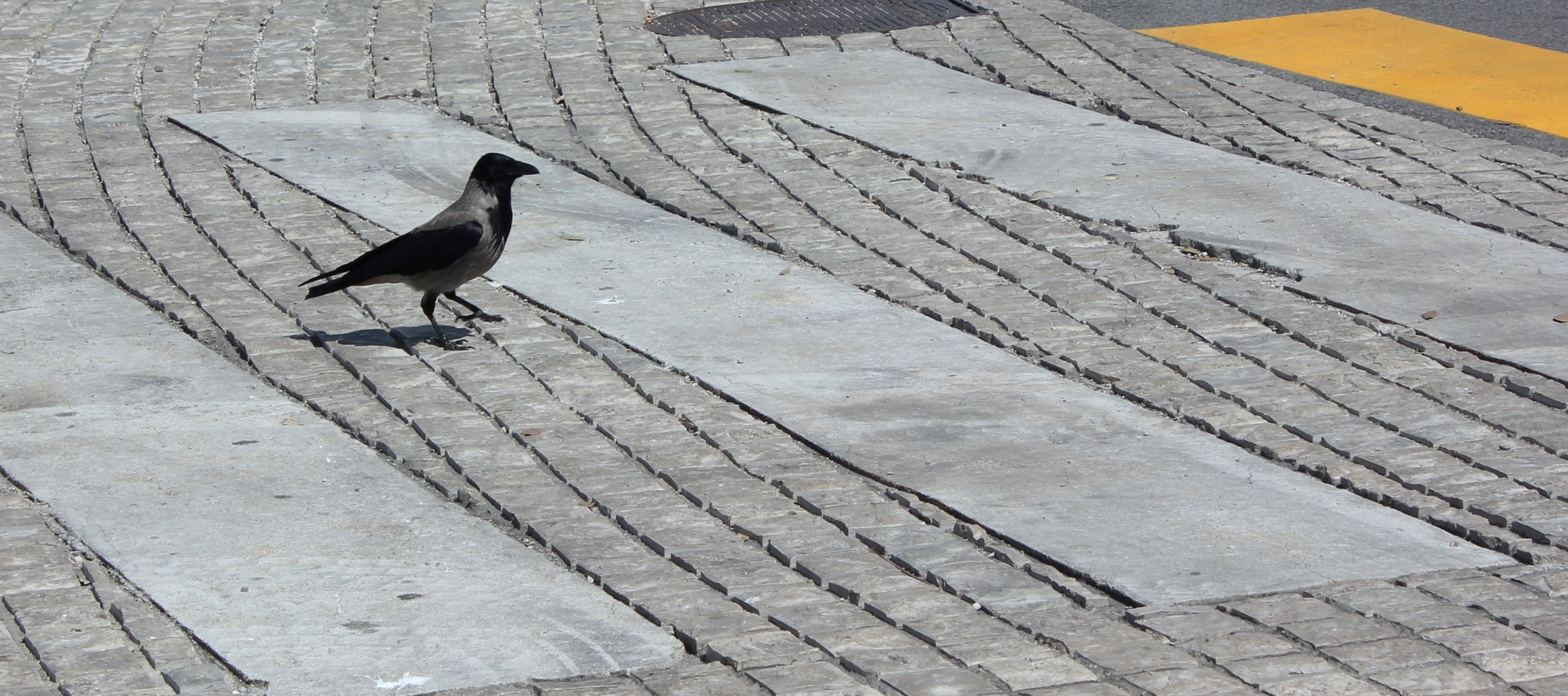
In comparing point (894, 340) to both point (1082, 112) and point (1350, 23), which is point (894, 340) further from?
point (1350, 23)

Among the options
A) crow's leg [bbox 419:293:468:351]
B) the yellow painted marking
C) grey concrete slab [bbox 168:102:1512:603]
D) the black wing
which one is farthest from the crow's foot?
the yellow painted marking

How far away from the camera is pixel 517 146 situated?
9.70m

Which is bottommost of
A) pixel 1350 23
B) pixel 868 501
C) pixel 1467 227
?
pixel 868 501

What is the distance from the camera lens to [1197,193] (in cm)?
879

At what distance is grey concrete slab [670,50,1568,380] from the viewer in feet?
24.1

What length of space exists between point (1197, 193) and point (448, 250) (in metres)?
3.83

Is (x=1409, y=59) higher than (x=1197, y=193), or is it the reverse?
(x=1409, y=59)

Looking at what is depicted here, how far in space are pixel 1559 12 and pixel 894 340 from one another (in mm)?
8099

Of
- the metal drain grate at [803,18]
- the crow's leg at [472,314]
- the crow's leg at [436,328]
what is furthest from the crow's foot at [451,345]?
the metal drain grate at [803,18]

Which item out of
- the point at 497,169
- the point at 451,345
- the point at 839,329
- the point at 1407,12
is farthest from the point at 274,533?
the point at 1407,12

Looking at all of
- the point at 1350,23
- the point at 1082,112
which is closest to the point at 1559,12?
the point at 1350,23

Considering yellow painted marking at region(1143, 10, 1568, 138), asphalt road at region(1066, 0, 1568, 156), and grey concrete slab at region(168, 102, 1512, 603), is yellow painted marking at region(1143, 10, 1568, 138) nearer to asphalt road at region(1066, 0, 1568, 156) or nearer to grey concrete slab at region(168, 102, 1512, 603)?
asphalt road at region(1066, 0, 1568, 156)

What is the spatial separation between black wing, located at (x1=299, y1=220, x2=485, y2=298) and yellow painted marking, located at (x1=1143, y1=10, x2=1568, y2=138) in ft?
20.5

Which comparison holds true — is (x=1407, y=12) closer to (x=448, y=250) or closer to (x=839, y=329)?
(x=839, y=329)
